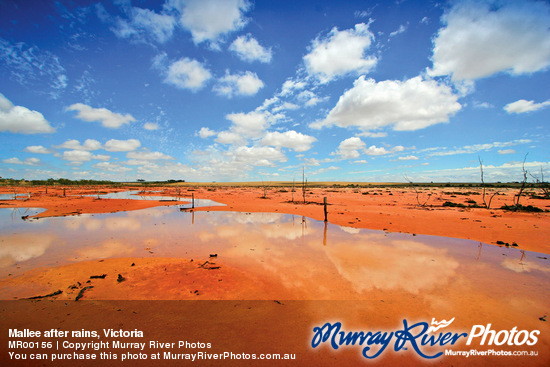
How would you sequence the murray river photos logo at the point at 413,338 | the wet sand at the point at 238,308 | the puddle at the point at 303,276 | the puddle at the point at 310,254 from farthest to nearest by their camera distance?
the puddle at the point at 310,254
the puddle at the point at 303,276
the murray river photos logo at the point at 413,338
the wet sand at the point at 238,308

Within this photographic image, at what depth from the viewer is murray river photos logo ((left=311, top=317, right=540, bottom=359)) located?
167 inches

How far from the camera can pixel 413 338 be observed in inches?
175

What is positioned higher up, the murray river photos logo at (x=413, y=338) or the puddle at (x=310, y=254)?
the puddle at (x=310, y=254)

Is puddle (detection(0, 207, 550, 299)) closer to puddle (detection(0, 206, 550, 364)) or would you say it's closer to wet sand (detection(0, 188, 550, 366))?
puddle (detection(0, 206, 550, 364))

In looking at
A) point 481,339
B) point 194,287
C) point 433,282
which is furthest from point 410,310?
point 194,287

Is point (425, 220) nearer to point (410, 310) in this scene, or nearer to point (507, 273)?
point (507, 273)

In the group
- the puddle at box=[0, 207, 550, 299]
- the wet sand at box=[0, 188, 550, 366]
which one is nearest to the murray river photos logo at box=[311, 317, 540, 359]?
the wet sand at box=[0, 188, 550, 366]

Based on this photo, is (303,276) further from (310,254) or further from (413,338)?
(413,338)

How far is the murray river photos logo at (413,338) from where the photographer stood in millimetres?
4242

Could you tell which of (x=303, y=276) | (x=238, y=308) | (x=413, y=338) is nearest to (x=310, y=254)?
(x=303, y=276)

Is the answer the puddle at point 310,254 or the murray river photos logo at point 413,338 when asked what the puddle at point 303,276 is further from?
the murray river photos logo at point 413,338

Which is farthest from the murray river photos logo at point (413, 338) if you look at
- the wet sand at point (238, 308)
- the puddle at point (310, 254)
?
the puddle at point (310, 254)

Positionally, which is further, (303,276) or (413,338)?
(303,276)

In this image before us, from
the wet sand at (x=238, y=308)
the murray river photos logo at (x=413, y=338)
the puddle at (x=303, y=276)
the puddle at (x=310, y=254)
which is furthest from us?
the puddle at (x=310, y=254)
